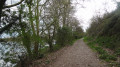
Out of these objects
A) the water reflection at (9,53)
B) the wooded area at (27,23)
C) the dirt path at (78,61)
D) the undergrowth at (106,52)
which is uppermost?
the wooded area at (27,23)

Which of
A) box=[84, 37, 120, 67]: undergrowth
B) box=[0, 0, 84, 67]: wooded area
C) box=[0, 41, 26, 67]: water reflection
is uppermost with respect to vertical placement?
box=[0, 0, 84, 67]: wooded area

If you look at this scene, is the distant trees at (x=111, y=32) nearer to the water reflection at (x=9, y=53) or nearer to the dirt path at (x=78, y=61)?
the dirt path at (x=78, y=61)

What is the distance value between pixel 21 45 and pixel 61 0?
583 centimetres

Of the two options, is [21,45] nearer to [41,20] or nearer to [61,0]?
[41,20]

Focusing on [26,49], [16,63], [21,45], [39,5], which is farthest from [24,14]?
[39,5]

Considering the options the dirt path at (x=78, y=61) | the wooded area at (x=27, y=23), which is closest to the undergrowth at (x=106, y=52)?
the dirt path at (x=78, y=61)

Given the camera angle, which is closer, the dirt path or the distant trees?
the dirt path

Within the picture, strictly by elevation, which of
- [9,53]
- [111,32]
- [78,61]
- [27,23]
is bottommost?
[78,61]

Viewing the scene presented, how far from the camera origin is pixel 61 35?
14891mm

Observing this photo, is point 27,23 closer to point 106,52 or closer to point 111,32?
point 106,52

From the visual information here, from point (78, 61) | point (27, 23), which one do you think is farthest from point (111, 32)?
point (27, 23)

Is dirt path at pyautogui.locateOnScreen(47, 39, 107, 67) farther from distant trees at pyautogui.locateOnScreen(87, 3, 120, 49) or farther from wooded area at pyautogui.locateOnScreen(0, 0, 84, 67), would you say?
distant trees at pyautogui.locateOnScreen(87, 3, 120, 49)

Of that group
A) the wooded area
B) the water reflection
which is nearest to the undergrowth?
the wooded area

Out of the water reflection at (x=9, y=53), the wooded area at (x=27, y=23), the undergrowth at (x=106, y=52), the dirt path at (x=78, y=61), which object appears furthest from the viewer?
the undergrowth at (x=106, y=52)
